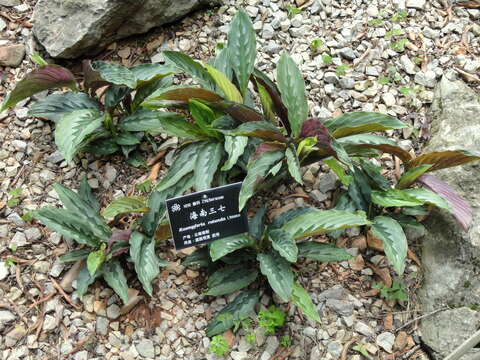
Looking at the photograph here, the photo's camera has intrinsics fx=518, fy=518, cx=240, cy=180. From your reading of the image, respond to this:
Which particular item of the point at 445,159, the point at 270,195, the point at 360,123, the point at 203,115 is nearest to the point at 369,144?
the point at 360,123

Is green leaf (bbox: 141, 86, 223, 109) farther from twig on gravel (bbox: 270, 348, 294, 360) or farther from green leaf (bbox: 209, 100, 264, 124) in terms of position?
twig on gravel (bbox: 270, 348, 294, 360)

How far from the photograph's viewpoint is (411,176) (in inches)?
95.0

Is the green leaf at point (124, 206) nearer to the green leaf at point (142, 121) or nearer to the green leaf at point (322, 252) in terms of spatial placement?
the green leaf at point (142, 121)

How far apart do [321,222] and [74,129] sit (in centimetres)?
121

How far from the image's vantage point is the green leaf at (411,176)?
2370mm

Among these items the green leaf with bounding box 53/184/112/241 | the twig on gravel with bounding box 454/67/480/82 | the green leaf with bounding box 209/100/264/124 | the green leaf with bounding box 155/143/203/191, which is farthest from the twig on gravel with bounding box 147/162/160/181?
the twig on gravel with bounding box 454/67/480/82

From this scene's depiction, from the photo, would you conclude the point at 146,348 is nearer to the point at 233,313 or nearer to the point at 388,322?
the point at 233,313

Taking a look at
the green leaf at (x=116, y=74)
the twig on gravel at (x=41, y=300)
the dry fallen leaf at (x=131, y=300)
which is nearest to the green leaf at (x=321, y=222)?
the dry fallen leaf at (x=131, y=300)

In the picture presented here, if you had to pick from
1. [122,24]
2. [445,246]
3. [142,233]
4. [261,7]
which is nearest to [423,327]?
[445,246]

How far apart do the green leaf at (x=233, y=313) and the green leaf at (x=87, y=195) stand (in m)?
0.79

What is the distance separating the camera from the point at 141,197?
2475 mm

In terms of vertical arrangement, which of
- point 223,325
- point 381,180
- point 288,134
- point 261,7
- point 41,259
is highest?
point 261,7

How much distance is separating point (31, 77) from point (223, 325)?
4.81ft

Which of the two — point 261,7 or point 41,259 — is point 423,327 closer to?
point 41,259
